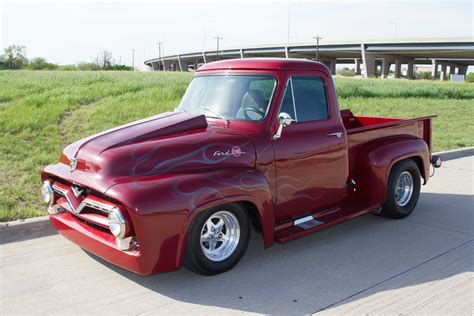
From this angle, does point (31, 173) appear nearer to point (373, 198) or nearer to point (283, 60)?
point (283, 60)

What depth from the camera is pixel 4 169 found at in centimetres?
717

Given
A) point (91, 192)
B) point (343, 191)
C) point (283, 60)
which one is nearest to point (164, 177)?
point (91, 192)

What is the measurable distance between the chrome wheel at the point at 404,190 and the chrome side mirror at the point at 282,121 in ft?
7.86

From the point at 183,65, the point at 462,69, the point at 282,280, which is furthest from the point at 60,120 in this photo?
the point at 462,69

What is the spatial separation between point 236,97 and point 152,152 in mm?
1182

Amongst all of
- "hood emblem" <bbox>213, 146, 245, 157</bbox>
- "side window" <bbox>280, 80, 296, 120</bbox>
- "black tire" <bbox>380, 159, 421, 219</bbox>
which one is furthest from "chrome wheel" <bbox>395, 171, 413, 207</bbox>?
"hood emblem" <bbox>213, 146, 245, 157</bbox>

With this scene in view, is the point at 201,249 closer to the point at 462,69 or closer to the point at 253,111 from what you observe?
the point at 253,111

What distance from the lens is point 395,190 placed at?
19.4 ft

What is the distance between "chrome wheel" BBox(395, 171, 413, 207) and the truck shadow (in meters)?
0.31

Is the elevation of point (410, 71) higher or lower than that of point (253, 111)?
higher

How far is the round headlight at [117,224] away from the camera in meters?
3.58

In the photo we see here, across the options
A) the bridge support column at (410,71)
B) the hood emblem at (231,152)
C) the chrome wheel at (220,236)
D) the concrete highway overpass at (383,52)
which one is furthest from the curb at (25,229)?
the bridge support column at (410,71)

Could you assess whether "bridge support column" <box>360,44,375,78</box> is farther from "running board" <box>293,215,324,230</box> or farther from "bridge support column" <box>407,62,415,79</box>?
"running board" <box>293,215,324,230</box>

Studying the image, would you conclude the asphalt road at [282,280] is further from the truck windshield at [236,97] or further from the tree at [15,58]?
the tree at [15,58]
